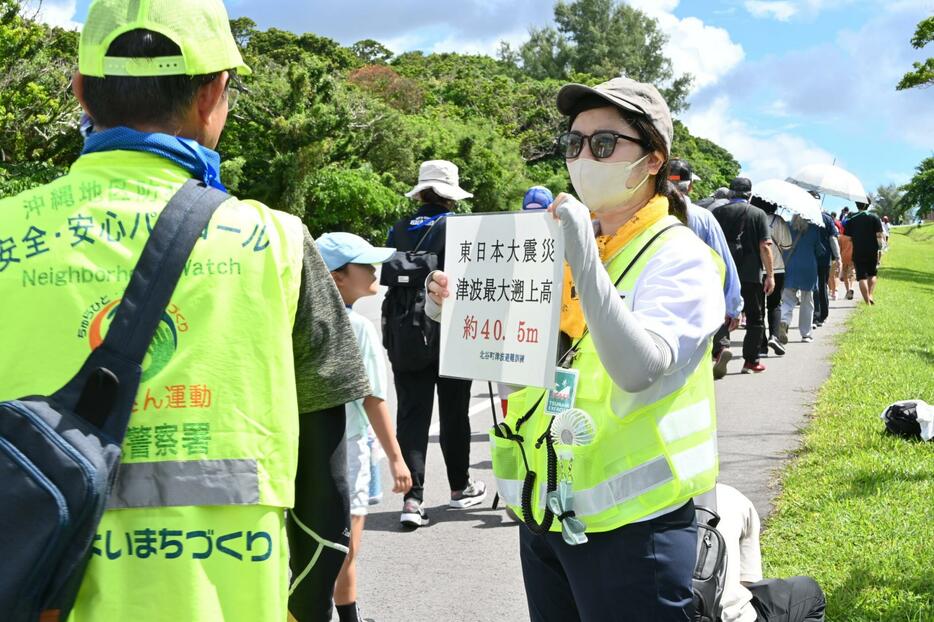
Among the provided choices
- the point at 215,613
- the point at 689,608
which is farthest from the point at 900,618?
the point at 215,613

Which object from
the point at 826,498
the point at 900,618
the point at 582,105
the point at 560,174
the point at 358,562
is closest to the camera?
the point at 582,105

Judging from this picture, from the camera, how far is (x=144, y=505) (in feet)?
5.02

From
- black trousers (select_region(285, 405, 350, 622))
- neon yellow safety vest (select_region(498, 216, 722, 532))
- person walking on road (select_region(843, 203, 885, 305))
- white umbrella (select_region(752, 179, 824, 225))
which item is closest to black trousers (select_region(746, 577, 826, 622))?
neon yellow safety vest (select_region(498, 216, 722, 532))

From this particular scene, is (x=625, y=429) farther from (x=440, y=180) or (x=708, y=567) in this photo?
(x=440, y=180)

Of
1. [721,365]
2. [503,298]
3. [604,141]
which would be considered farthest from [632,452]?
[721,365]

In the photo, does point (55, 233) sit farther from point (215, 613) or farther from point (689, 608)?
point (689, 608)

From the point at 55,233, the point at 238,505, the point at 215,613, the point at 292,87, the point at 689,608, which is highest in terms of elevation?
the point at 292,87

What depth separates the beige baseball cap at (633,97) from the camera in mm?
2547

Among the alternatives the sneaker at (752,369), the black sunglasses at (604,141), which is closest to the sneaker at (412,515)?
the black sunglasses at (604,141)

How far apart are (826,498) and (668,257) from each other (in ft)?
12.9

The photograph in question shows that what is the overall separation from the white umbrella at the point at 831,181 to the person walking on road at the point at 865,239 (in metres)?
0.61

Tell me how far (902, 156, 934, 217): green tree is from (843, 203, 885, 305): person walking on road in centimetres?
8749

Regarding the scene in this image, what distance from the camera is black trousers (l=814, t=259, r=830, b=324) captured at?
15.5 metres

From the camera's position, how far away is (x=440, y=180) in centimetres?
629
